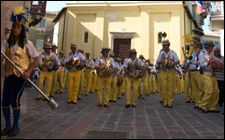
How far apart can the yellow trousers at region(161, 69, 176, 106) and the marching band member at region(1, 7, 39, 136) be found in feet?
15.6

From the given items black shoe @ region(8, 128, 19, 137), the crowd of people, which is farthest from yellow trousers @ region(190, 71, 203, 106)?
black shoe @ region(8, 128, 19, 137)

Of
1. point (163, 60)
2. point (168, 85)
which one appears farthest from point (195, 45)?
point (168, 85)

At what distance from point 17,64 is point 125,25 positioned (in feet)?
70.2

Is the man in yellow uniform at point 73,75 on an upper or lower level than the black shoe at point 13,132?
upper

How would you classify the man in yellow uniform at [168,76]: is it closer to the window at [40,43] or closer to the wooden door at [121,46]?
the wooden door at [121,46]

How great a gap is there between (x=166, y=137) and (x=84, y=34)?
22851mm

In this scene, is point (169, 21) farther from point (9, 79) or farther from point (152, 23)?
point (9, 79)

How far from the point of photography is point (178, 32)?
22.7 meters

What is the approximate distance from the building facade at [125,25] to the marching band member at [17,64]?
2019cm

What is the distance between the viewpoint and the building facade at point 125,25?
23.1 m

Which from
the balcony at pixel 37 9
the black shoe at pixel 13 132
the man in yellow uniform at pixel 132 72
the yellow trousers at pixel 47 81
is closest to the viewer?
the black shoe at pixel 13 132

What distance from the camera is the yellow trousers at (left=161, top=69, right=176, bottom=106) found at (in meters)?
6.88

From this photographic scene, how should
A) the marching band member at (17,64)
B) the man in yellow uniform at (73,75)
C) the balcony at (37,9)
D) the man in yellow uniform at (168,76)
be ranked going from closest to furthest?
the marching band member at (17,64) < the man in yellow uniform at (168,76) < the man in yellow uniform at (73,75) < the balcony at (37,9)

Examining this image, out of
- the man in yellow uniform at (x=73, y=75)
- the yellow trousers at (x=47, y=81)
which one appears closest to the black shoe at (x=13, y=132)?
the man in yellow uniform at (x=73, y=75)
